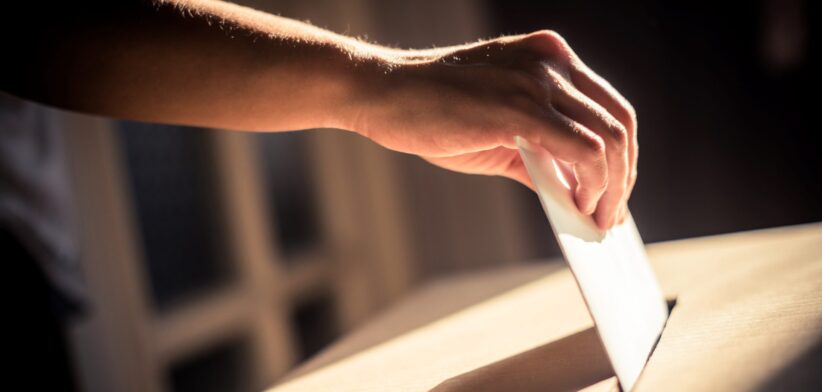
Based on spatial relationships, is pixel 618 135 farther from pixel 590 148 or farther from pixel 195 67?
pixel 195 67

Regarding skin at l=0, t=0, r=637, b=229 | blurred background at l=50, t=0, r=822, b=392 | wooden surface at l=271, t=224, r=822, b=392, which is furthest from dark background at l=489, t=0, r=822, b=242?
skin at l=0, t=0, r=637, b=229

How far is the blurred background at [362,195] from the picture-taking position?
5.12 feet

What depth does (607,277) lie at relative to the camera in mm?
511

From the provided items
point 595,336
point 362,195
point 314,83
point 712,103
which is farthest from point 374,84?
point 362,195

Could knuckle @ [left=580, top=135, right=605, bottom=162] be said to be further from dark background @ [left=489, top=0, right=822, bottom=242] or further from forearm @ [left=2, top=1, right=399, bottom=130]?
dark background @ [left=489, top=0, right=822, bottom=242]

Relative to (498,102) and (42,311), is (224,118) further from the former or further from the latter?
(42,311)

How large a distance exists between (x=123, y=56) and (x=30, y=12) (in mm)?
70

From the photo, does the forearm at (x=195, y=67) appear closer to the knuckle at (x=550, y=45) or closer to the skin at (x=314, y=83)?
the skin at (x=314, y=83)

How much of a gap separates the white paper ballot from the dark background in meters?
1.85

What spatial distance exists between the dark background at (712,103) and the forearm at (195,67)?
1.93 m

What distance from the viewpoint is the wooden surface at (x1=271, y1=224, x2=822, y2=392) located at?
43 centimetres


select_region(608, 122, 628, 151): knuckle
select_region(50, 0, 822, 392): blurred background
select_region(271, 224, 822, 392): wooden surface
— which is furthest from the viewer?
select_region(50, 0, 822, 392): blurred background

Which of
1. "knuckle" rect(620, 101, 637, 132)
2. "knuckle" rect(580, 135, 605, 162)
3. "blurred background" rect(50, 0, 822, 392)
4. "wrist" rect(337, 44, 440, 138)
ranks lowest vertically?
"blurred background" rect(50, 0, 822, 392)

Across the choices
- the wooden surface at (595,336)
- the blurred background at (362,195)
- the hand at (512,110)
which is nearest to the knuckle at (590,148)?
the hand at (512,110)
